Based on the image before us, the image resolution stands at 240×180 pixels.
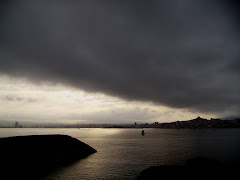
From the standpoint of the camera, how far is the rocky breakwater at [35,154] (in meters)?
32.5

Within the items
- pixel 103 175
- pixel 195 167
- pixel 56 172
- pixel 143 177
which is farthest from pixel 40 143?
pixel 195 167

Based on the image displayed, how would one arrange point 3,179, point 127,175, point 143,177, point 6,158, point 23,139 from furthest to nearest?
point 23,139, point 6,158, point 127,175, point 3,179, point 143,177

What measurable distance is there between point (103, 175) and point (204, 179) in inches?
736

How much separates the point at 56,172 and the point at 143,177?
20448 millimetres

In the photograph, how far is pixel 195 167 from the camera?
94.4 feet

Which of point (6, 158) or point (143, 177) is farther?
point (6, 158)

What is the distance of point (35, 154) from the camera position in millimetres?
39031

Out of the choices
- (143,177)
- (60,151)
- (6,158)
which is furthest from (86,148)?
(143,177)

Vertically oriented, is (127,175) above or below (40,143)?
below

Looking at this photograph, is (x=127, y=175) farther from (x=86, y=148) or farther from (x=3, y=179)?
(x=86, y=148)

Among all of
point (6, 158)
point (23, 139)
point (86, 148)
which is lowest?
point (86, 148)

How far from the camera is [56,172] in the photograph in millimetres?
33500

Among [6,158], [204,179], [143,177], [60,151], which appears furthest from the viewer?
[60,151]

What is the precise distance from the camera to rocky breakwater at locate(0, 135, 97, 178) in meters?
32.5
